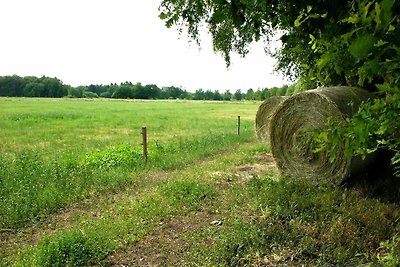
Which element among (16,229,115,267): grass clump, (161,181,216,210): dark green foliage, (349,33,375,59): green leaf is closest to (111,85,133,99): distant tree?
(161,181,216,210): dark green foliage

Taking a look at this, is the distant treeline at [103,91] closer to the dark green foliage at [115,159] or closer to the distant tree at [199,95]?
the distant tree at [199,95]

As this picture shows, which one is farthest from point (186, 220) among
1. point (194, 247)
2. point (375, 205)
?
point (375, 205)

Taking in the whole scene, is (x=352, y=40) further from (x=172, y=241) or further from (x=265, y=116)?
(x=265, y=116)

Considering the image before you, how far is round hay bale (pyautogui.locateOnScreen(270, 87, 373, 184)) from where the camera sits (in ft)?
22.1

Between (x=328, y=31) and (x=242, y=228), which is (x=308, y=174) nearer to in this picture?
(x=242, y=228)

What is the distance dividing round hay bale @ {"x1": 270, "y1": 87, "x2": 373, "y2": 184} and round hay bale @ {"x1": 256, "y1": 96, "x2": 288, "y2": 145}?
21.3ft

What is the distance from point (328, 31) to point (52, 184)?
6751 mm

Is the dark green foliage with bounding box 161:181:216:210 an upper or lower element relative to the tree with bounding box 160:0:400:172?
lower

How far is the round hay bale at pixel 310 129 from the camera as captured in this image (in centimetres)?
673

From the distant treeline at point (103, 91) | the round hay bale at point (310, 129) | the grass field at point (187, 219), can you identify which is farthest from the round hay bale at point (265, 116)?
the distant treeline at point (103, 91)

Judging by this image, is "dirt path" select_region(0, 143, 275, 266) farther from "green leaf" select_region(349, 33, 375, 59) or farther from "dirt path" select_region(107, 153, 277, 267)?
"green leaf" select_region(349, 33, 375, 59)

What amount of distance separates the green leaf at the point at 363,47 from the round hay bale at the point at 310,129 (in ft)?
17.0

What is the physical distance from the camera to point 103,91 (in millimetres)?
144500

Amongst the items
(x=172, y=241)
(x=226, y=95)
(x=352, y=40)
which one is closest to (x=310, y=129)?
(x=172, y=241)
